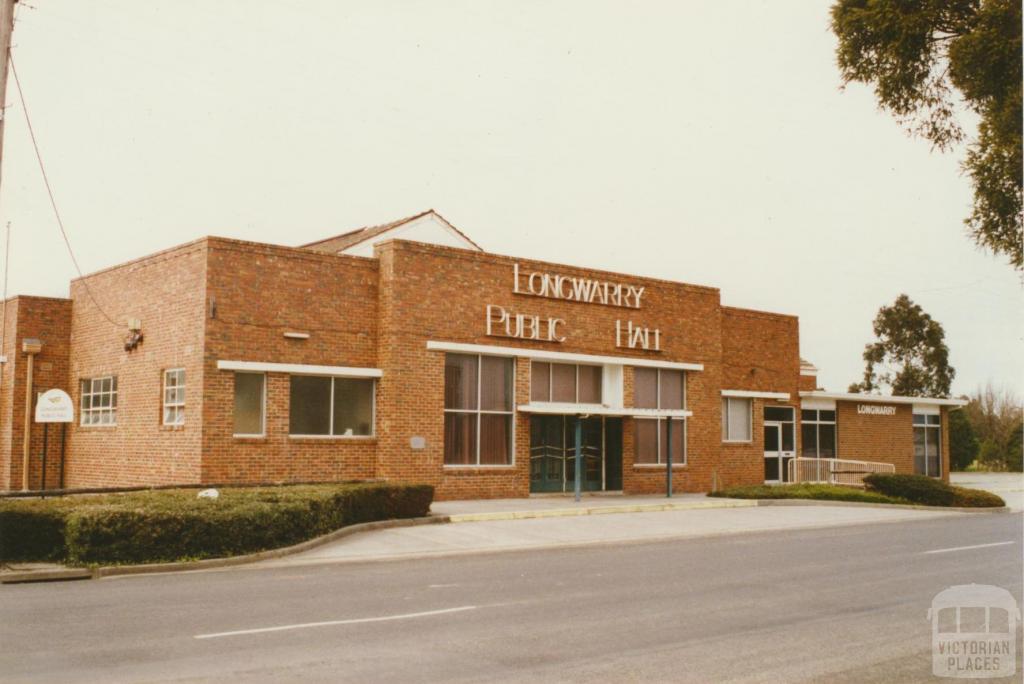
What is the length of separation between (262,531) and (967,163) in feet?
36.3

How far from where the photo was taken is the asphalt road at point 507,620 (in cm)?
810

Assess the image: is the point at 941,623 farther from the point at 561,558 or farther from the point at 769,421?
the point at 769,421

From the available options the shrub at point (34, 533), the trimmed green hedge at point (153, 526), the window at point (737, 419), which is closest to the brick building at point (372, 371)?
the window at point (737, 419)

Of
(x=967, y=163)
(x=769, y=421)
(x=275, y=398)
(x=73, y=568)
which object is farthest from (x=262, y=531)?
(x=769, y=421)

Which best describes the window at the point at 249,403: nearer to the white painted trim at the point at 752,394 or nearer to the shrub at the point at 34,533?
the shrub at the point at 34,533

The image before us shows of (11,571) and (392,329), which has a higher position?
(392,329)

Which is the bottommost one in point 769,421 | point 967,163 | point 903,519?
point 903,519

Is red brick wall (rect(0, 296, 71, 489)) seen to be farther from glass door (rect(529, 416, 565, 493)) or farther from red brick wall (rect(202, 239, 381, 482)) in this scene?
glass door (rect(529, 416, 565, 493))

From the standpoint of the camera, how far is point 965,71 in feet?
36.5

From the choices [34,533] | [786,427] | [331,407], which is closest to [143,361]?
[331,407]

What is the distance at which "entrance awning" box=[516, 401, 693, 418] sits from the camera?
85.2ft

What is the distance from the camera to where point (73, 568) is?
13.9m

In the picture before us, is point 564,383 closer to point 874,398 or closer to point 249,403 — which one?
point 249,403

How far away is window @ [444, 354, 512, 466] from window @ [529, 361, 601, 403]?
93cm
